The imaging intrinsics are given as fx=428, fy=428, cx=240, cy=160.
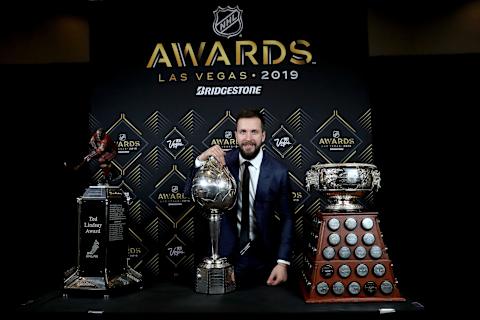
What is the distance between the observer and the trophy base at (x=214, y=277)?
2453 millimetres

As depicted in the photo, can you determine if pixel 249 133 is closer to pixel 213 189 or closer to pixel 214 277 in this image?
pixel 213 189

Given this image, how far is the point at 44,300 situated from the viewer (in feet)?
7.90

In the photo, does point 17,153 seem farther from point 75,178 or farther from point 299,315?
point 299,315

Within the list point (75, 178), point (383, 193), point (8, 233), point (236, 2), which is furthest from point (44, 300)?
point (383, 193)

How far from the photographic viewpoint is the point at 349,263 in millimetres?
2346

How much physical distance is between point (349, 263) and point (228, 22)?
243cm

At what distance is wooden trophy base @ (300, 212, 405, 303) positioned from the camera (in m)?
2.30

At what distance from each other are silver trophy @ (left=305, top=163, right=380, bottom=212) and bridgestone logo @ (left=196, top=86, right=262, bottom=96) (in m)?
1.48

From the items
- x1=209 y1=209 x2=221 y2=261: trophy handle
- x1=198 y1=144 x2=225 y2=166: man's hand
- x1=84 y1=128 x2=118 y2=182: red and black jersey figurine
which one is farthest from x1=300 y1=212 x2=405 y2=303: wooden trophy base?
x1=84 y1=128 x2=118 y2=182: red and black jersey figurine

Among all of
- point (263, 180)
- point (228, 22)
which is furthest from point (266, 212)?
point (228, 22)

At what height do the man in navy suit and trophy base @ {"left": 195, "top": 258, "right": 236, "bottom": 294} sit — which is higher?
the man in navy suit

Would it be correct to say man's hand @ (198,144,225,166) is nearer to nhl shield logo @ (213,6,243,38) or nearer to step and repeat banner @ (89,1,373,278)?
step and repeat banner @ (89,1,373,278)

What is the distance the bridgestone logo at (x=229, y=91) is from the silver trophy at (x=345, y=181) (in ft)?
4.86

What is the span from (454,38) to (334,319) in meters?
3.84
